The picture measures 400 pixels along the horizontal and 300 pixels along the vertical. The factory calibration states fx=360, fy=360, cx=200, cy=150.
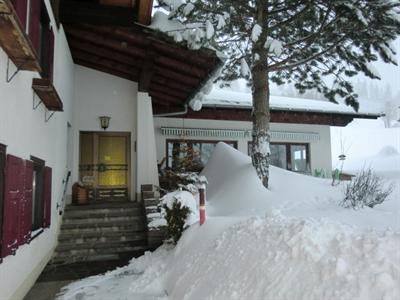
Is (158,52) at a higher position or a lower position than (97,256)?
higher

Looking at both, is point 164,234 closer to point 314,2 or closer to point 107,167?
point 107,167

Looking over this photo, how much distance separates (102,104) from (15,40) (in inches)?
259

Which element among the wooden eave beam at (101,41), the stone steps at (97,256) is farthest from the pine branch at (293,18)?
the stone steps at (97,256)

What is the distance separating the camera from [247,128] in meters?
12.9

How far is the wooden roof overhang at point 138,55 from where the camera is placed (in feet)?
24.8

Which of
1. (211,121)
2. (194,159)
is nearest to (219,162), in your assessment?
(194,159)

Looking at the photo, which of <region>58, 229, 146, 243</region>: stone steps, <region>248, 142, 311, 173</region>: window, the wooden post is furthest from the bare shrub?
<region>248, 142, 311, 173</region>: window

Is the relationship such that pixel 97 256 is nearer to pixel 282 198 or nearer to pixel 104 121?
pixel 282 198

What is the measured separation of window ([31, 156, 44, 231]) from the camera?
5.73m

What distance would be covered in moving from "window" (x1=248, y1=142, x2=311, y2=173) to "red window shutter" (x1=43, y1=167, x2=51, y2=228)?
885cm

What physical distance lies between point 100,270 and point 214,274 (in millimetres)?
3100

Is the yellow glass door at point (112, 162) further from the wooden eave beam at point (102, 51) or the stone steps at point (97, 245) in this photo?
the stone steps at point (97, 245)

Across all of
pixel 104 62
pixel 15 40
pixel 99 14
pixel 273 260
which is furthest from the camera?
pixel 104 62

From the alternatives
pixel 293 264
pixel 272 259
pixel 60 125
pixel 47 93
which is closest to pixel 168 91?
pixel 60 125
